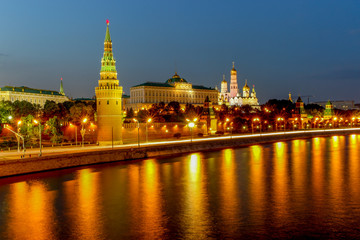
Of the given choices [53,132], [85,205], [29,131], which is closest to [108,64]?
[53,132]

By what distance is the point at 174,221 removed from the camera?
20.3 metres

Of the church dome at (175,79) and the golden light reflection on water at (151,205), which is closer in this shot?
the golden light reflection on water at (151,205)

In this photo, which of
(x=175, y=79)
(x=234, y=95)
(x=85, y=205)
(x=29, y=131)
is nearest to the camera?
(x=85, y=205)

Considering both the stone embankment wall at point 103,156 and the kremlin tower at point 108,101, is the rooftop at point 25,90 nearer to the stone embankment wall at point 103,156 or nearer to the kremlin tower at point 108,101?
the kremlin tower at point 108,101

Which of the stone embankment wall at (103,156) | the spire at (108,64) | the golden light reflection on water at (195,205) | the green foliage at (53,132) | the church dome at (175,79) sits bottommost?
A: the golden light reflection on water at (195,205)

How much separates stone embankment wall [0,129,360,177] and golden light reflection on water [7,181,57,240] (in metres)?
2.57

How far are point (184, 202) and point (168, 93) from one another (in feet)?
406

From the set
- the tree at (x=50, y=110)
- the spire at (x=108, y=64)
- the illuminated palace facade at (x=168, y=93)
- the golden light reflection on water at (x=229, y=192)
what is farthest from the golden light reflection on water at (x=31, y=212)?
the illuminated palace facade at (x=168, y=93)

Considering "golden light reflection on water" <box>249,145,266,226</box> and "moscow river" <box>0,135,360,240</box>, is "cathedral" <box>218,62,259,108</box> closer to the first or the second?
"golden light reflection on water" <box>249,145,266,226</box>

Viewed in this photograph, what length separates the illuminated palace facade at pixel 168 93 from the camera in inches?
5502

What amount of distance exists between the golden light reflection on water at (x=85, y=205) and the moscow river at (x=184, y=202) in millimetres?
52

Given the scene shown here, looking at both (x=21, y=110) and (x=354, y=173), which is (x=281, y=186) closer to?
(x=354, y=173)

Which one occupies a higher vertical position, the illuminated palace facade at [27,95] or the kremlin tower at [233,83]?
the kremlin tower at [233,83]

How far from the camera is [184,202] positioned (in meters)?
24.3
